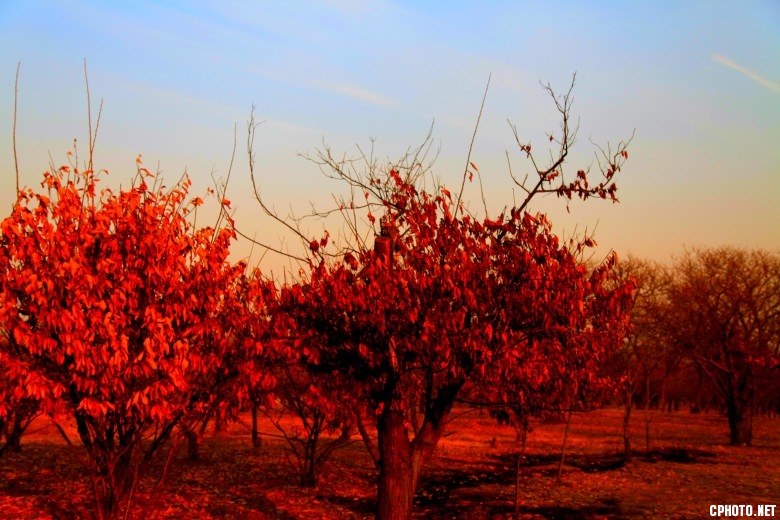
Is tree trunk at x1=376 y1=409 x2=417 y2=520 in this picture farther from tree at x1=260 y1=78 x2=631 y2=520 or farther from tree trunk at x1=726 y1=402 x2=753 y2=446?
tree trunk at x1=726 y1=402 x2=753 y2=446

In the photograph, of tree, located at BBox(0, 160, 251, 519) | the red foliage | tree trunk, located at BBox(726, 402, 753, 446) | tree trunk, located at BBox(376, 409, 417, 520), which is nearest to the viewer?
tree, located at BBox(0, 160, 251, 519)

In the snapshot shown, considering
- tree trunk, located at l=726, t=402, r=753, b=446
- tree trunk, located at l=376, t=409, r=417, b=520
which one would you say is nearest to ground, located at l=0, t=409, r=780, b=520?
tree trunk, located at l=726, t=402, r=753, b=446

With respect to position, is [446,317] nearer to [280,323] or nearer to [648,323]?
[280,323]

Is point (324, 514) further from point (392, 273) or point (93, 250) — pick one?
point (93, 250)

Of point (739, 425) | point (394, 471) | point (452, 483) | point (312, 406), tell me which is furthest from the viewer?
point (739, 425)

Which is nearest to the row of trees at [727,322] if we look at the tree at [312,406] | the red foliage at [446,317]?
the tree at [312,406]

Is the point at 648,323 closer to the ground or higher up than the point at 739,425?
higher up

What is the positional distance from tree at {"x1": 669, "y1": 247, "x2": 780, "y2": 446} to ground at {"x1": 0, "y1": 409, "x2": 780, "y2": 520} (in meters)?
2.65

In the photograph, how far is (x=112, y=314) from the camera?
8156 mm

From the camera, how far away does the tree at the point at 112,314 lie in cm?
810

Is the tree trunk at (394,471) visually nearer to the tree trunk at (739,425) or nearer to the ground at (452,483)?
the ground at (452,483)

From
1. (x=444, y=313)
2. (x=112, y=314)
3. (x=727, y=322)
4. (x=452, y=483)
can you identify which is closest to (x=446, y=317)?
(x=444, y=313)

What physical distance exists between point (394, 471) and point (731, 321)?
32068mm

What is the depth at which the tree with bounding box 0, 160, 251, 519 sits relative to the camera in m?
8.10
